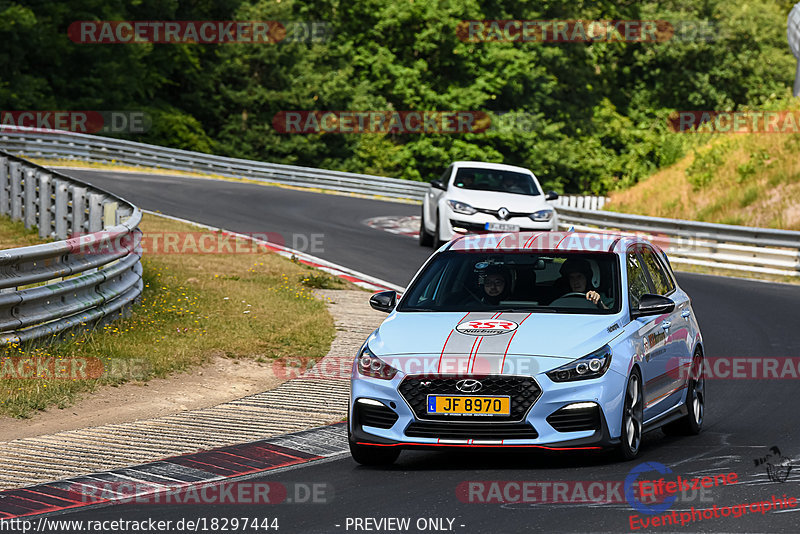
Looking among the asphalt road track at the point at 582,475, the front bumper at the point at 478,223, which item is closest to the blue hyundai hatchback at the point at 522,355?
the asphalt road track at the point at 582,475

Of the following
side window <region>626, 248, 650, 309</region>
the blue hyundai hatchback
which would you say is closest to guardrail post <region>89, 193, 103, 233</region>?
the blue hyundai hatchback

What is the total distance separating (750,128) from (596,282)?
30574 mm

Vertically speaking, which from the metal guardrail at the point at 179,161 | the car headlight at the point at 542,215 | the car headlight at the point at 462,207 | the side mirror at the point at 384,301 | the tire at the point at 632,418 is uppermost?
the side mirror at the point at 384,301

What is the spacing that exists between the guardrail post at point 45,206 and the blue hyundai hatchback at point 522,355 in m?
11.8

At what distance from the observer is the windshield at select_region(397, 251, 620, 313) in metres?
9.20

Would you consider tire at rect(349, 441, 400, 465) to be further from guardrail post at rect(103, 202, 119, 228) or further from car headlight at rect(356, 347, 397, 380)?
guardrail post at rect(103, 202, 119, 228)

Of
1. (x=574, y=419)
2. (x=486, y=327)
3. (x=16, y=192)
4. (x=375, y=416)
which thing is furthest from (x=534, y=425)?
(x=16, y=192)

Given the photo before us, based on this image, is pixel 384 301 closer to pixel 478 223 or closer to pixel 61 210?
pixel 61 210

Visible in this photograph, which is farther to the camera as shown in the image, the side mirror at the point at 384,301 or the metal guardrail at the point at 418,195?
the metal guardrail at the point at 418,195

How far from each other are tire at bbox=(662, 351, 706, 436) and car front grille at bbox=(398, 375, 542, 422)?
6.93ft

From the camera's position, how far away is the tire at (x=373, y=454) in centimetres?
858

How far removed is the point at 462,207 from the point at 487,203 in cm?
45

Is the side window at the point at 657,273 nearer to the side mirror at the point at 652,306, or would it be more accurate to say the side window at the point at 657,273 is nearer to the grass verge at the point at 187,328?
the side mirror at the point at 652,306

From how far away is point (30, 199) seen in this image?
68.2 feet
